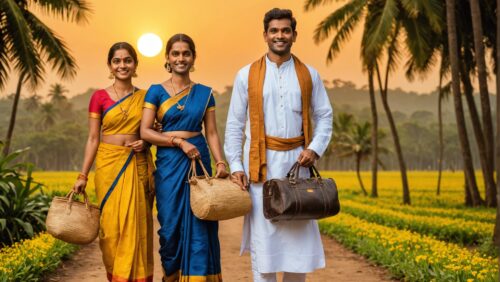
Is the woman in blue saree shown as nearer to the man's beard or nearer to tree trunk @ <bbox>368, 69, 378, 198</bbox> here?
the man's beard

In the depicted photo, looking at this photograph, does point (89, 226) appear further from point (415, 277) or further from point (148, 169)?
point (415, 277)

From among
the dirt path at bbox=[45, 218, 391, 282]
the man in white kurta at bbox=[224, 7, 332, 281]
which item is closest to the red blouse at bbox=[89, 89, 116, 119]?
the man in white kurta at bbox=[224, 7, 332, 281]

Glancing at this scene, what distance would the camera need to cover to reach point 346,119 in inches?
1694

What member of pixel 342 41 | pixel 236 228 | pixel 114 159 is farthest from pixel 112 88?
pixel 342 41

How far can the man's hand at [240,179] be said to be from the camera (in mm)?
4195

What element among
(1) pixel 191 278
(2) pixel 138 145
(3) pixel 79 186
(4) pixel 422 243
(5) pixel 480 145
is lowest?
(4) pixel 422 243

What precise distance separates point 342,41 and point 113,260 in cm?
1518

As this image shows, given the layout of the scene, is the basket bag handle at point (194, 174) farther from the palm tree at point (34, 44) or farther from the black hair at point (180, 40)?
the palm tree at point (34, 44)

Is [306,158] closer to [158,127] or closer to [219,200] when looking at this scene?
[219,200]

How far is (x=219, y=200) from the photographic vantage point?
4051 mm

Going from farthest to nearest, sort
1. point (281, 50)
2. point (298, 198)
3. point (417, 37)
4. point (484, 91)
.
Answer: point (417, 37), point (484, 91), point (281, 50), point (298, 198)

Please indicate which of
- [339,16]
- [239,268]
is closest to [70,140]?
[339,16]

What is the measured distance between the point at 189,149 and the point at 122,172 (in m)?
0.71

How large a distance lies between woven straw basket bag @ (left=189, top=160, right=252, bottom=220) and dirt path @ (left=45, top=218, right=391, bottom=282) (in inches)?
122
